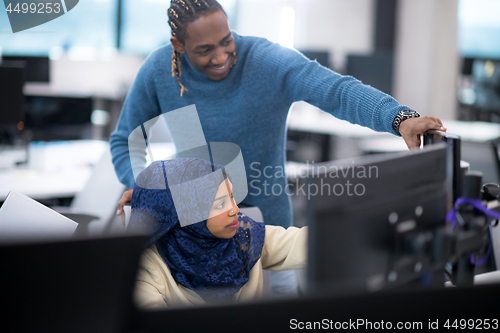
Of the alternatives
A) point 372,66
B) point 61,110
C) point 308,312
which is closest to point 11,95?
point 61,110

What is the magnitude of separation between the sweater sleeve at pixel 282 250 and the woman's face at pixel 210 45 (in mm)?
495

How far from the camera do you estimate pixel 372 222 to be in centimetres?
61

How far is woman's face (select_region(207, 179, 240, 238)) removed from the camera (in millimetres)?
1029

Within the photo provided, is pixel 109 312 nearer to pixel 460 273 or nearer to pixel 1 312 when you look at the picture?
pixel 1 312

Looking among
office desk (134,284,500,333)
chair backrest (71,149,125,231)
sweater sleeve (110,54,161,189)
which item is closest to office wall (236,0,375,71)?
chair backrest (71,149,125,231)

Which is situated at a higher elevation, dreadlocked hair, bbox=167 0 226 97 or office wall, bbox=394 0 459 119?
dreadlocked hair, bbox=167 0 226 97

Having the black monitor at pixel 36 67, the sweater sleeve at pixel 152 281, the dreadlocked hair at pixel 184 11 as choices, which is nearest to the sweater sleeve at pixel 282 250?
the sweater sleeve at pixel 152 281

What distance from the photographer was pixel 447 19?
4688 mm

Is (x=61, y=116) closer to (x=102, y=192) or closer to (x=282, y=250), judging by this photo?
(x=102, y=192)

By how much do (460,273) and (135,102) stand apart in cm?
105

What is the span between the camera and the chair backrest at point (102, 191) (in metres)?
2.00

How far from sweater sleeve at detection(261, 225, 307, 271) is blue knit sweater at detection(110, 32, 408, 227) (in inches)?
8.1

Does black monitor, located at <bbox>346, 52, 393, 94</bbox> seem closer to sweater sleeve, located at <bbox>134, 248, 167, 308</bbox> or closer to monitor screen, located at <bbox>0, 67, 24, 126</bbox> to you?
monitor screen, located at <bbox>0, 67, 24, 126</bbox>

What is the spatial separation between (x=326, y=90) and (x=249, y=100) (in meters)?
0.26
